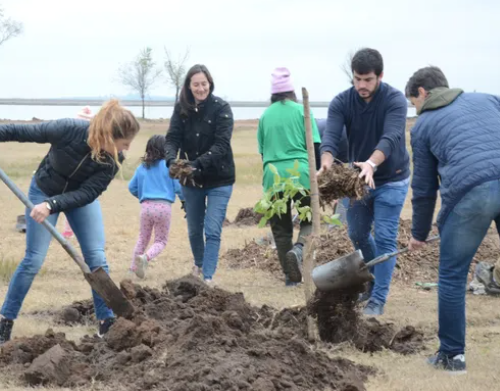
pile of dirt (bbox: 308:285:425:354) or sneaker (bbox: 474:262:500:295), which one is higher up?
pile of dirt (bbox: 308:285:425:354)

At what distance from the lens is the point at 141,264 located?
8.39m

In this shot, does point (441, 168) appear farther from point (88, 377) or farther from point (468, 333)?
point (88, 377)

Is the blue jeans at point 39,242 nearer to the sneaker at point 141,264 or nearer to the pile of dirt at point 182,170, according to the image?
the pile of dirt at point 182,170

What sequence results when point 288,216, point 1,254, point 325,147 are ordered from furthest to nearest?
point 1,254, point 288,216, point 325,147

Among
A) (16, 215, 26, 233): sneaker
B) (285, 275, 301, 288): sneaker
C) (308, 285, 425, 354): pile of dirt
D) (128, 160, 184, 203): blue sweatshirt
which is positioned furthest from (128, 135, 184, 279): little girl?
(16, 215, 26, 233): sneaker

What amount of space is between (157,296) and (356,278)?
1919 millimetres

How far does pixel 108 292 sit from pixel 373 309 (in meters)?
2.29

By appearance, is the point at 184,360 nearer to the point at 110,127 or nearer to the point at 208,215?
the point at 110,127

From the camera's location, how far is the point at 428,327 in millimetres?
6562

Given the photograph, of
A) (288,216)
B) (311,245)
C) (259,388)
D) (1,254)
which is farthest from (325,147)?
(1,254)

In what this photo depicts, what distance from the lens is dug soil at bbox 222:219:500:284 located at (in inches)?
348

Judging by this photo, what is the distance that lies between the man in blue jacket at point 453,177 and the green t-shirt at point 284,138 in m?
2.50

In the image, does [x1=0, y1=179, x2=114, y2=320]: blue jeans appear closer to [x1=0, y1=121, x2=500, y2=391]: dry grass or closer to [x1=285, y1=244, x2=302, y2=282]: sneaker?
[x1=0, y1=121, x2=500, y2=391]: dry grass

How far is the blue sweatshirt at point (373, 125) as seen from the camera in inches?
259
